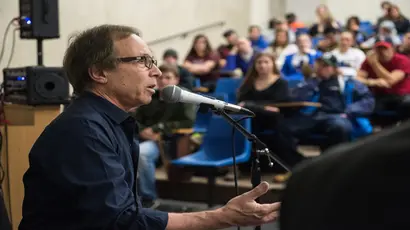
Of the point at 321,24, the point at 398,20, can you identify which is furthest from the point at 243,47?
the point at 398,20

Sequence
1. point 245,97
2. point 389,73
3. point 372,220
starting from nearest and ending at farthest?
point 372,220 < point 245,97 < point 389,73

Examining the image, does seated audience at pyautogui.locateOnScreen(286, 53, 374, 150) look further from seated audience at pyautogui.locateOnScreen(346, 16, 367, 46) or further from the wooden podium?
seated audience at pyautogui.locateOnScreen(346, 16, 367, 46)

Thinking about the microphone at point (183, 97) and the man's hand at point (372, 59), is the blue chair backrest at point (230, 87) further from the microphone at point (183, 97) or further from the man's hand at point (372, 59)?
the microphone at point (183, 97)

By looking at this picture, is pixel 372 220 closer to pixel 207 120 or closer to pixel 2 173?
pixel 2 173

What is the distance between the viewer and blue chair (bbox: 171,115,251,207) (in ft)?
16.4

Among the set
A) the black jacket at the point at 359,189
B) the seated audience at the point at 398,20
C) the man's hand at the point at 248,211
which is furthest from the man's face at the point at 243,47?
the black jacket at the point at 359,189

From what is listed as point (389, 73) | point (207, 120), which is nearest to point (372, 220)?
point (207, 120)

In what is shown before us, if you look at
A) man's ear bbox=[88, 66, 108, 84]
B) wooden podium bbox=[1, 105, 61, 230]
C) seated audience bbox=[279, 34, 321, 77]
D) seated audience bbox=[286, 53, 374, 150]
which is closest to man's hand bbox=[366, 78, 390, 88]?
seated audience bbox=[286, 53, 374, 150]

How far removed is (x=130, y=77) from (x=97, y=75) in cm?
11

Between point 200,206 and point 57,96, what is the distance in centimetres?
203

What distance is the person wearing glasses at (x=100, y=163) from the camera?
72.2 inches

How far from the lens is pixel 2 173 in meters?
3.76

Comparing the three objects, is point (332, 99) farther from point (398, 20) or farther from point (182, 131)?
point (398, 20)

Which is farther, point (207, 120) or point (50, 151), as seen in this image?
point (207, 120)
